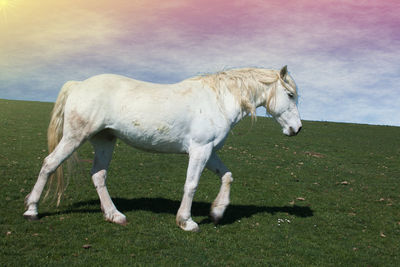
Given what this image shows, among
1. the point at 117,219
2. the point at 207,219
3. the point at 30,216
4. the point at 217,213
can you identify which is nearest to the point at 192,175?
the point at 217,213

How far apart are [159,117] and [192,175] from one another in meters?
1.22

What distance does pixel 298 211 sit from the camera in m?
9.07

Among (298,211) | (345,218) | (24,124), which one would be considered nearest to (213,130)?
(298,211)

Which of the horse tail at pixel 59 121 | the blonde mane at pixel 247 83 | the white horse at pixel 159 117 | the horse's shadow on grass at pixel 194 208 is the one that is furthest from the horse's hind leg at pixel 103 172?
the blonde mane at pixel 247 83

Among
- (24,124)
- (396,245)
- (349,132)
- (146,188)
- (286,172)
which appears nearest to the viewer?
(396,245)

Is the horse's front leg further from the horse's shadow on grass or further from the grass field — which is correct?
the horse's shadow on grass

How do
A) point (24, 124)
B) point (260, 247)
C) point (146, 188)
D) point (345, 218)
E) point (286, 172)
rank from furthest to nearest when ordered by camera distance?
point (24, 124), point (286, 172), point (146, 188), point (345, 218), point (260, 247)

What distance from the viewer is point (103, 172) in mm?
7004

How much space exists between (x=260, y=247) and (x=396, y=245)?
123 inches

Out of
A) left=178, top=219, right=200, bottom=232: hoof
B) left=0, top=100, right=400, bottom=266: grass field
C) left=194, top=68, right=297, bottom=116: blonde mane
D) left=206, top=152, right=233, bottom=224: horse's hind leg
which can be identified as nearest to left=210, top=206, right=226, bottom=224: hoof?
left=206, top=152, right=233, bottom=224: horse's hind leg

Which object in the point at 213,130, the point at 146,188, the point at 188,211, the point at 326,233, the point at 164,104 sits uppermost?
the point at 164,104

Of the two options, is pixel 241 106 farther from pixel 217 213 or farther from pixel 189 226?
pixel 189 226

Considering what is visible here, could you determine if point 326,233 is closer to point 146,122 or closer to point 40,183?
point 146,122

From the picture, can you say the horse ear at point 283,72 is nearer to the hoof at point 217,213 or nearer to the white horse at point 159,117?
the white horse at point 159,117
